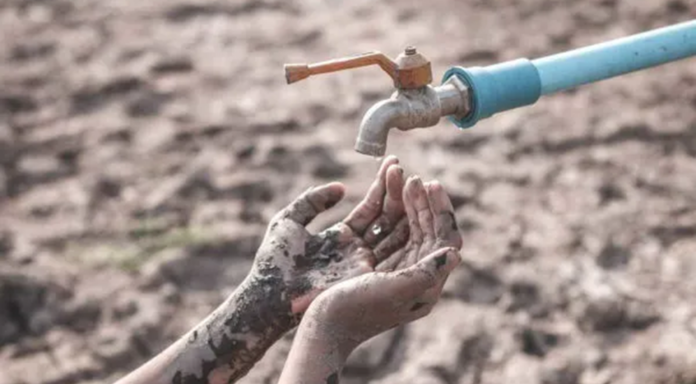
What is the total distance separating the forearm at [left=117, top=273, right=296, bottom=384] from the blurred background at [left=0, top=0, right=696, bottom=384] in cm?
87

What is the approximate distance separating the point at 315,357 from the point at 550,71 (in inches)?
25.4

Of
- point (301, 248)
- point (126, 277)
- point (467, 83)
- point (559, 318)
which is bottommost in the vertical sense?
point (559, 318)

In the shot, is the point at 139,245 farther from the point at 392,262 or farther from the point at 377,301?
the point at 377,301

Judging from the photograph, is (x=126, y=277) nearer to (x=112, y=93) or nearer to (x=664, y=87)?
(x=112, y=93)

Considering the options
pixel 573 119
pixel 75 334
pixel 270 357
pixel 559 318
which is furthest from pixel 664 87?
pixel 75 334

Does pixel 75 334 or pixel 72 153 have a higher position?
pixel 72 153

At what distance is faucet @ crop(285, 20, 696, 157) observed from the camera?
187 centimetres

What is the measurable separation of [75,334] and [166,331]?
0.27 m

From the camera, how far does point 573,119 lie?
13.6 feet

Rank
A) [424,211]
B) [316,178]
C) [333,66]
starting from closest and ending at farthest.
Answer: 1. [333,66]
2. [424,211]
3. [316,178]

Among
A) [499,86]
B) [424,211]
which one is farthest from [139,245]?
[499,86]

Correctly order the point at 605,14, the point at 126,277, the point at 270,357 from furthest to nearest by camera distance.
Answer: the point at 605,14, the point at 126,277, the point at 270,357

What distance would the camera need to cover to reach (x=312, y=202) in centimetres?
224

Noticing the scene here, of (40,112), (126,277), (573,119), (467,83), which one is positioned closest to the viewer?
(467,83)
